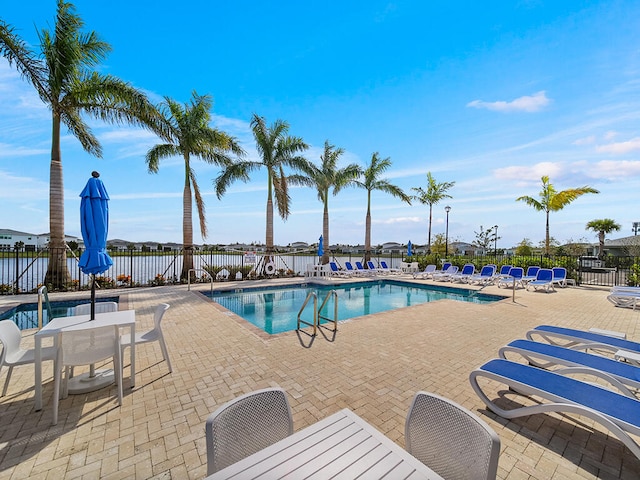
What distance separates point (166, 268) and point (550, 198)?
22.7m

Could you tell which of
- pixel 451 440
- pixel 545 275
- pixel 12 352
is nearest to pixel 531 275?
pixel 545 275

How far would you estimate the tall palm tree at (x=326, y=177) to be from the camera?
15.8 meters

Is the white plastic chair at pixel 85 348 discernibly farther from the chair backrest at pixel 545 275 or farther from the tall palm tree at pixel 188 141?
the chair backrest at pixel 545 275

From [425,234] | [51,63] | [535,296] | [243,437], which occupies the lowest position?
[535,296]

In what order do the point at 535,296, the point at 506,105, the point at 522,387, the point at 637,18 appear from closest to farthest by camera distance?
the point at 522,387
the point at 637,18
the point at 506,105
the point at 535,296

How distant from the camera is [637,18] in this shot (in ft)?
18.2

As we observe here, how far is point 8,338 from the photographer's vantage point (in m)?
3.04

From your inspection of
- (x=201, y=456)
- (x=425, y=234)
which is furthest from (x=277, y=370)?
(x=425, y=234)

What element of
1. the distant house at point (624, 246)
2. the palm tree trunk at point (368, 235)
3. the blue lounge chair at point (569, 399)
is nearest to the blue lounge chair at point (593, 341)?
the blue lounge chair at point (569, 399)

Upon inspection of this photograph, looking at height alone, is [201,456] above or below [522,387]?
below

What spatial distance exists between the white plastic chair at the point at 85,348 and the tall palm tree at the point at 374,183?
16.9 meters

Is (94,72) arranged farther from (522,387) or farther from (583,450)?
(583,450)

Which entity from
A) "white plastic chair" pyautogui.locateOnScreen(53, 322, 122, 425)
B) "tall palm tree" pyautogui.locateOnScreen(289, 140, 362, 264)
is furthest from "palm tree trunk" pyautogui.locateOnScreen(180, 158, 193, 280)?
"white plastic chair" pyautogui.locateOnScreen(53, 322, 122, 425)

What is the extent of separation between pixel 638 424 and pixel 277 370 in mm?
3616
